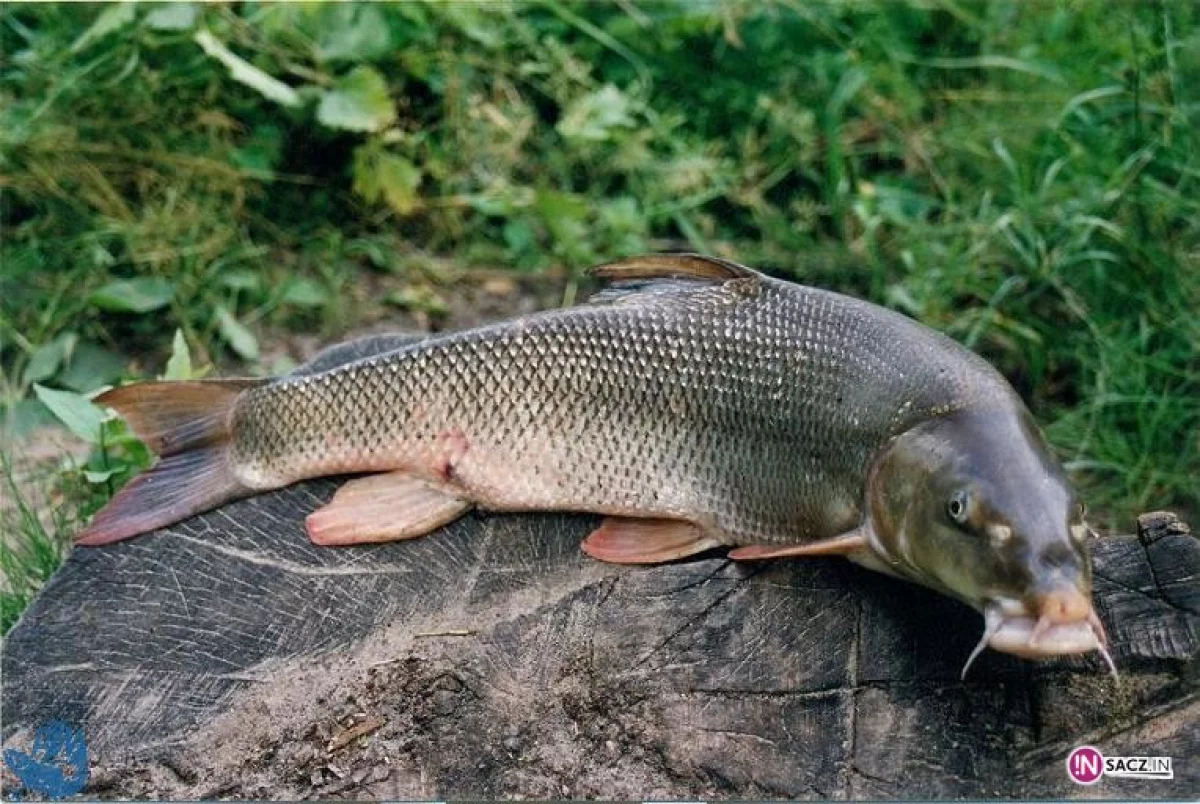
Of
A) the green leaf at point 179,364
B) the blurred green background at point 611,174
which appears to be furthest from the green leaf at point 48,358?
the green leaf at point 179,364

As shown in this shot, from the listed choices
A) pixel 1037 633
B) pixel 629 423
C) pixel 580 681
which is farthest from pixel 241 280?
pixel 1037 633

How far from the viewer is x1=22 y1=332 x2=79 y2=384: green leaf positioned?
489 centimetres

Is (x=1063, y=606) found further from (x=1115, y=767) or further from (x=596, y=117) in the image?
(x=596, y=117)

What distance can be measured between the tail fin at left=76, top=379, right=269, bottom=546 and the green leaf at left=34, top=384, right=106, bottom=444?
20.9 inches

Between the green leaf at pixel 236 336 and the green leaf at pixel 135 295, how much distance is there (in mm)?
205

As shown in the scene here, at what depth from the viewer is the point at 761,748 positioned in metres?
2.72

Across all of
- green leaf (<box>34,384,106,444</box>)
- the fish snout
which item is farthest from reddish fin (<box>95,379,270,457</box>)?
the fish snout

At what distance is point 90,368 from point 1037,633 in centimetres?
371

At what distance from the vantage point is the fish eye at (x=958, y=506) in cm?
259

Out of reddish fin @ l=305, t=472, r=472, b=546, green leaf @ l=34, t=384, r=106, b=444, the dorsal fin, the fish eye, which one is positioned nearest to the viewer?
the fish eye

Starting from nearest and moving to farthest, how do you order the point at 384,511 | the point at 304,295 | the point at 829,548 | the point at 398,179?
the point at 829,548 < the point at 384,511 < the point at 304,295 < the point at 398,179

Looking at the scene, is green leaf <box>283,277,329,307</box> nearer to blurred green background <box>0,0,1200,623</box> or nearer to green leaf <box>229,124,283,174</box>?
blurred green background <box>0,0,1200,623</box>

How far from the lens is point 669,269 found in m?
3.37

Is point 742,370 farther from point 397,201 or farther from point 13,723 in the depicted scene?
point 397,201
